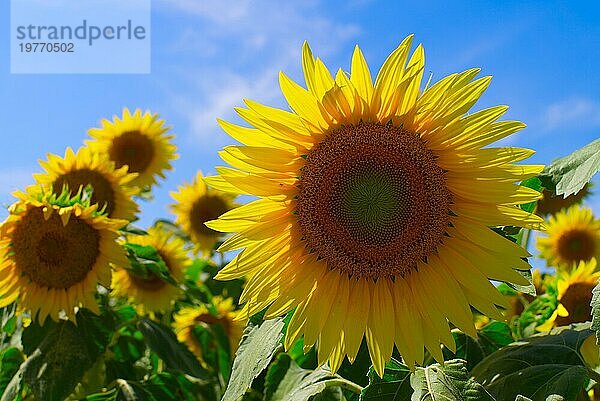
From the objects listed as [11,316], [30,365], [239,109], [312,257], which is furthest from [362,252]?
[11,316]

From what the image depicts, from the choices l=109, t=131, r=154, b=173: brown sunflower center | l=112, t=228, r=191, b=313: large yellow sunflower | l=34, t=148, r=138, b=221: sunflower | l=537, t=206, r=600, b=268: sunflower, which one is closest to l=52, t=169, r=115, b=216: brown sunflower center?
l=34, t=148, r=138, b=221: sunflower

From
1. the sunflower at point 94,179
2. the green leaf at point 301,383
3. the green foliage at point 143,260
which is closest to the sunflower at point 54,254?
the green foliage at point 143,260

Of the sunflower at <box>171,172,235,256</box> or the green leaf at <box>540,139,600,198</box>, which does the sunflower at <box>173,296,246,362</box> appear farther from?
the green leaf at <box>540,139,600,198</box>

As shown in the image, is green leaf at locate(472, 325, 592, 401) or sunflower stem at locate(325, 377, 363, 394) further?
sunflower stem at locate(325, 377, 363, 394)

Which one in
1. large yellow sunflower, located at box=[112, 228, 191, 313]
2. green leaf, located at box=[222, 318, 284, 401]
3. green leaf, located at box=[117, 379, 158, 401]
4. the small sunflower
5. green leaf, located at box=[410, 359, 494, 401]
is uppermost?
the small sunflower

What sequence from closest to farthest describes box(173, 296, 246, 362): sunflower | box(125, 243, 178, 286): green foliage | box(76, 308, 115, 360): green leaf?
box(76, 308, 115, 360): green leaf → box(125, 243, 178, 286): green foliage → box(173, 296, 246, 362): sunflower

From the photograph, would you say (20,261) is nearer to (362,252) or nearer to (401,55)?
(362,252)

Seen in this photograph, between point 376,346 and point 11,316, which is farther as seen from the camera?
point 11,316
